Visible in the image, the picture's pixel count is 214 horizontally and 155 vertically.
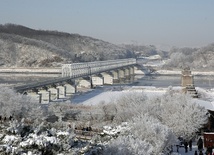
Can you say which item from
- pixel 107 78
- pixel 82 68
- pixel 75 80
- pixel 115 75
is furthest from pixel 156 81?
pixel 75 80

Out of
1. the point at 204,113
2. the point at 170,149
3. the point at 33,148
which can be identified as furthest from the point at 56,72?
the point at 33,148

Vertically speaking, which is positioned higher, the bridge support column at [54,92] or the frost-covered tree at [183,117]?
the frost-covered tree at [183,117]

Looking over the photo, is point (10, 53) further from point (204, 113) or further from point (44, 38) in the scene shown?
point (204, 113)

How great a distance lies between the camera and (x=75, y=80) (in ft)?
207

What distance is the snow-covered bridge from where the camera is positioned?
44434 millimetres

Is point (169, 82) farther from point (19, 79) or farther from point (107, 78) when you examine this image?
point (19, 79)

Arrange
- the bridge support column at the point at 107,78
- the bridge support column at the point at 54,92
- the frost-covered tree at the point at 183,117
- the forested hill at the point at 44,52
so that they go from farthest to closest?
the forested hill at the point at 44,52, the bridge support column at the point at 107,78, the bridge support column at the point at 54,92, the frost-covered tree at the point at 183,117

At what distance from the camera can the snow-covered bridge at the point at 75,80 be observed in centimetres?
4443

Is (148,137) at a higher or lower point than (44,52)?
lower

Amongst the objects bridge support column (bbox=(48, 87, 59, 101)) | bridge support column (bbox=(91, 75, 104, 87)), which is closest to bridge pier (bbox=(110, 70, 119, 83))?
bridge support column (bbox=(91, 75, 104, 87))

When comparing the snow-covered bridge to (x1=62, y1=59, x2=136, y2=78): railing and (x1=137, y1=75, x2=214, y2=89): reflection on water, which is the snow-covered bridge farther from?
(x1=137, y1=75, x2=214, y2=89): reflection on water

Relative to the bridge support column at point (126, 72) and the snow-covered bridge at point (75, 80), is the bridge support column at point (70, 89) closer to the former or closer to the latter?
the snow-covered bridge at point (75, 80)

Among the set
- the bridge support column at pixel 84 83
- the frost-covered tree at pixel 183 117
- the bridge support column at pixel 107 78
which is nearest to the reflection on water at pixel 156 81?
the bridge support column at pixel 107 78

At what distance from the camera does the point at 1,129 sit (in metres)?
9.62
